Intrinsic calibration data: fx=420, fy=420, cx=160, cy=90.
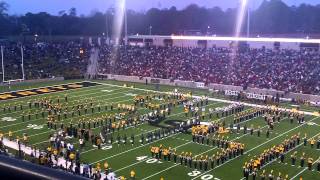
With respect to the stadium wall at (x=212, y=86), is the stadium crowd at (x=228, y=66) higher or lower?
higher

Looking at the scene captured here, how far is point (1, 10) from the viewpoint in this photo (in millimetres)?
85812

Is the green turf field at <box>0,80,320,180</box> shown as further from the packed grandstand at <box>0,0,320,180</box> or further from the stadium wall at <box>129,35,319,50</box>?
the stadium wall at <box>129,35,319,50</box>

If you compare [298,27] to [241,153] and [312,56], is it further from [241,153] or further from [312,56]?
[241,153]

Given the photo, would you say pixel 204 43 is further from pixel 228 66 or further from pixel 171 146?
pixel 171 146

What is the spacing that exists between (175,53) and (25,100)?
23542mm

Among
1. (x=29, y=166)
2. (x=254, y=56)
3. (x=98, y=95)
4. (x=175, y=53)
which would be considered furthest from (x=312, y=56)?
(x=29, y=166)

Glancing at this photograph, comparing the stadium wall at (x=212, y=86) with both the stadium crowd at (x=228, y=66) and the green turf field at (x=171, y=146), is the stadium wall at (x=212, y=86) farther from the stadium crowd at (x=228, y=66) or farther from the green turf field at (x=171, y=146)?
the green turf field at (x=171, y=146)

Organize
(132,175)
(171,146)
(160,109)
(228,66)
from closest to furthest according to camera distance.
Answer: (132,175), (171,146), (160,109), (228,66)

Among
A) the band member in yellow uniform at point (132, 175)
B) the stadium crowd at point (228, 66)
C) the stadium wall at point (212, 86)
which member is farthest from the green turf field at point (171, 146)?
the stadium crowd at point (228, 66)

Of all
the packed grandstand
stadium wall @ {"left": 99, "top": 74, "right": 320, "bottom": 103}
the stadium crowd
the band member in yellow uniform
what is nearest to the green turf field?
the packed grandstand

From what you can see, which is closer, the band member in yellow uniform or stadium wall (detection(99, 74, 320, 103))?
the band member in yellow uniform

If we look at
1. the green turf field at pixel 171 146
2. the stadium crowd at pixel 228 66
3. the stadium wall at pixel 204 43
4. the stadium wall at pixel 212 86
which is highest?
the stadium wall at pixel 204 43

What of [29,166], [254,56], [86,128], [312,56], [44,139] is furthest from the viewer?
[254,56]

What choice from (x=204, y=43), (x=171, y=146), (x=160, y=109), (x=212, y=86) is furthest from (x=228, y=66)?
(x=171, y=146)
